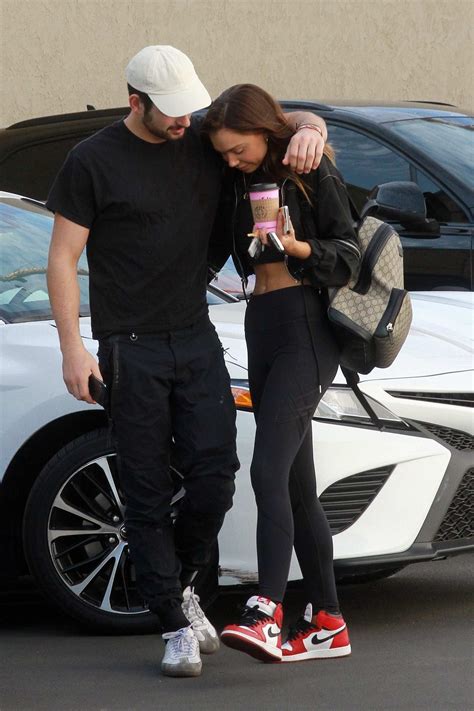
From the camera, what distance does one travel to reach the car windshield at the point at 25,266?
5.42 metres

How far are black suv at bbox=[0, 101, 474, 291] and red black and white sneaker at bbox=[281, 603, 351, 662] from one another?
106 inches

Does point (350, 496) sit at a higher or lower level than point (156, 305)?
lower

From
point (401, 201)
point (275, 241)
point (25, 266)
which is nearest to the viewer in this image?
point (275, 241)

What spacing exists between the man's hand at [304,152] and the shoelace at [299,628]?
4.41 feet

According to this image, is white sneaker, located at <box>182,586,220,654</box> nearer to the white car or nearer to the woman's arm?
the white car

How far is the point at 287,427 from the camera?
453 centimetres

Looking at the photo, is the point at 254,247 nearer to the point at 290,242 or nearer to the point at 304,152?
the point at 290,242

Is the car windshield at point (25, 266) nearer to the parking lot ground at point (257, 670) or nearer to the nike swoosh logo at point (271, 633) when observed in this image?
the parking lot ground at point (257, 670)

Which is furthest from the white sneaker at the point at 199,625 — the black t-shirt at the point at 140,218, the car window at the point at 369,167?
the car window at the point at 369,167

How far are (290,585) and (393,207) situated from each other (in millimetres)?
2639

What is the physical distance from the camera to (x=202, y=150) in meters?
4.55

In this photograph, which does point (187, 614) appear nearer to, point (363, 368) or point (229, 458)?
point (229, 458)

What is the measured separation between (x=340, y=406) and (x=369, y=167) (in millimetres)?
2894

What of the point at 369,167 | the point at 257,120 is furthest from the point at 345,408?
the point at 369,167
